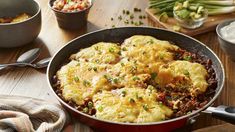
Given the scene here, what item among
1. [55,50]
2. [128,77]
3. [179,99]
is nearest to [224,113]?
[179,99]

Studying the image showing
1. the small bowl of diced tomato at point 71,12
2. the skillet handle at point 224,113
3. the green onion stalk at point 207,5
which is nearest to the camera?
the skillet handle at point 224,113

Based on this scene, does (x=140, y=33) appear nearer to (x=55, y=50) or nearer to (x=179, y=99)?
(x=55, y=50)

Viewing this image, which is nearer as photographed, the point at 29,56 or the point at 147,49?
the point at 147,49

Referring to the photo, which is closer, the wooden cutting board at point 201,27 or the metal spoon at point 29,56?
the metal spoon at point 29,56

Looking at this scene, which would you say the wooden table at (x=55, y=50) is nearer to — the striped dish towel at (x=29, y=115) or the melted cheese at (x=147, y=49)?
the striped dish towel at (x=29, y=115)

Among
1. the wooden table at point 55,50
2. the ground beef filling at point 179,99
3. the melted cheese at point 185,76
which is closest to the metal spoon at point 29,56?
the wooden table at point 55,50

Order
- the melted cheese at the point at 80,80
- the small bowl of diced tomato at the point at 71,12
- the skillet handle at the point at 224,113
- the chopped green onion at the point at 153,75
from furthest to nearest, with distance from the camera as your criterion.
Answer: the small bowl of diced tomato at the point at 71,12 → the chopped green onion at the point at 153,75 → the melted cheese at the point at 80,80 → the skillet handle at the point at 224,113

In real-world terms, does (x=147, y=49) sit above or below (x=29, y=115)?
above
